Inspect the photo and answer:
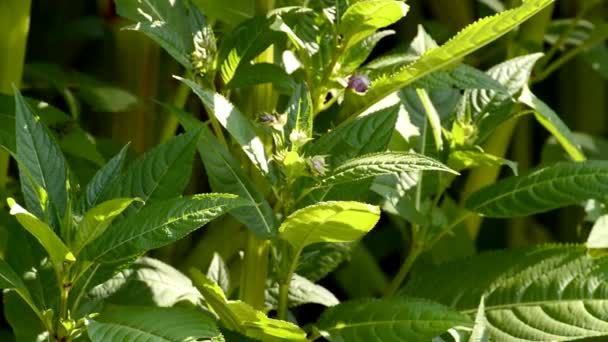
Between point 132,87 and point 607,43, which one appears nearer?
point 132,87

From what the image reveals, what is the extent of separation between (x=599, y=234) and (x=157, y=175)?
0.29 m

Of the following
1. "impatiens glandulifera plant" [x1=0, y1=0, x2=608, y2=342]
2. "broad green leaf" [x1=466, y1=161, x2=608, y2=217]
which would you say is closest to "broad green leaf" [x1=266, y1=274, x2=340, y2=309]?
"impatiens glandulifera plant" [x1=0, y1=0, x2=608, y2=342]

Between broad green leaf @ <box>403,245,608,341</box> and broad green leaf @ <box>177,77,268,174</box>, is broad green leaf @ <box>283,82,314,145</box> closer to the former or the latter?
broad green leaf @ <box>177,77,268,174</box>

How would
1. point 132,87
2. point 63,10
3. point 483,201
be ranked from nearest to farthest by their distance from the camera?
1. point 483,201
2. point 132,87
3. point 63,10

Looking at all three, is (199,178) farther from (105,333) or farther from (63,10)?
(105,333)

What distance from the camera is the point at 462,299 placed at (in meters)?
0.68

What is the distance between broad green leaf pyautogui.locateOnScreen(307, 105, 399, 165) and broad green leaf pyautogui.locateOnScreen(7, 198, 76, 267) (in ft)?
0.48

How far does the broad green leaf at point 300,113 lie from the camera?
588mm

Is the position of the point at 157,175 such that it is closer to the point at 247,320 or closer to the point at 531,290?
the point at 247,320

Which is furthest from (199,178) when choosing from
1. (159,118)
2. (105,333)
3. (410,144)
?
(105,333)

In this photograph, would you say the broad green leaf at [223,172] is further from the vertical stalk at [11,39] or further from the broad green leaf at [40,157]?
the vertical stalk at [11,39]

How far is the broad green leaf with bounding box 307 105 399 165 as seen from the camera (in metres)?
0.61

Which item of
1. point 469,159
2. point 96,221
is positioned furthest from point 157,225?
point 469,159

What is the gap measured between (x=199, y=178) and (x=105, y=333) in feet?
1.98
